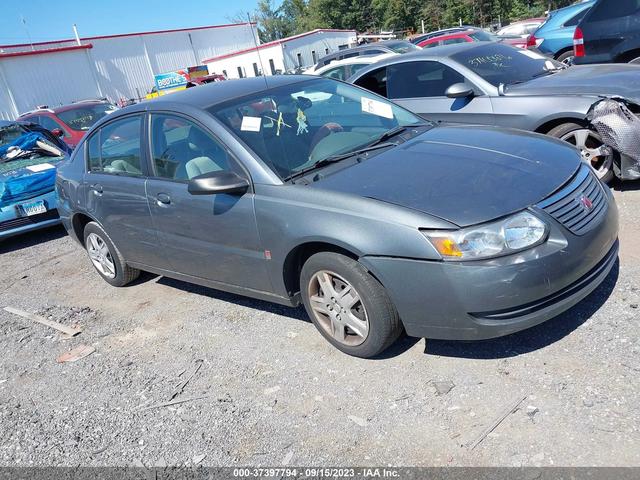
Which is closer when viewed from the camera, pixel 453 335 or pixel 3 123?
pixel 453 335

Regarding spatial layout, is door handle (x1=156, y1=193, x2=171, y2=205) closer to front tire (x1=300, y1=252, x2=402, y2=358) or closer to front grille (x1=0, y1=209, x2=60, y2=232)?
front tire (x1=300, y1=252, x2=402, y2=358)

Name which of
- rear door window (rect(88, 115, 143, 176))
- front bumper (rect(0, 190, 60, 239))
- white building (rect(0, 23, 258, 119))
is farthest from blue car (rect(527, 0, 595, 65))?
white building (rect(0, 23, 258, 119))

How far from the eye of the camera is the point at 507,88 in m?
5.78

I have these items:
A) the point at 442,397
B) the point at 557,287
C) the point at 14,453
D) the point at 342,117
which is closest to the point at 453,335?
the point at 442,397

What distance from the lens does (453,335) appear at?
297 centimetres

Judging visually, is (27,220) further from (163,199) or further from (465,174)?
(465,174)

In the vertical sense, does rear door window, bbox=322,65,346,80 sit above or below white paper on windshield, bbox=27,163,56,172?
above

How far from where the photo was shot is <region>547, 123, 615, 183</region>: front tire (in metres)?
5.06

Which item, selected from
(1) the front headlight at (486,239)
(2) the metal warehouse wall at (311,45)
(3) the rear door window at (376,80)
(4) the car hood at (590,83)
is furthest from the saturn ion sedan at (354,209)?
(2) the metal warehouse wall at (311,45)

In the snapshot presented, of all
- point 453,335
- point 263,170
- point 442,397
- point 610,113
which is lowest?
point 442,397

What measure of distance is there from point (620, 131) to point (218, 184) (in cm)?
348

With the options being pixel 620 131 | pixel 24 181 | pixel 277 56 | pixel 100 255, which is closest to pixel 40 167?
pixel 24 181

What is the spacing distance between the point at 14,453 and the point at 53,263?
12.3 ft

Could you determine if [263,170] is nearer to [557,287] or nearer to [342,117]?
[342,117]
